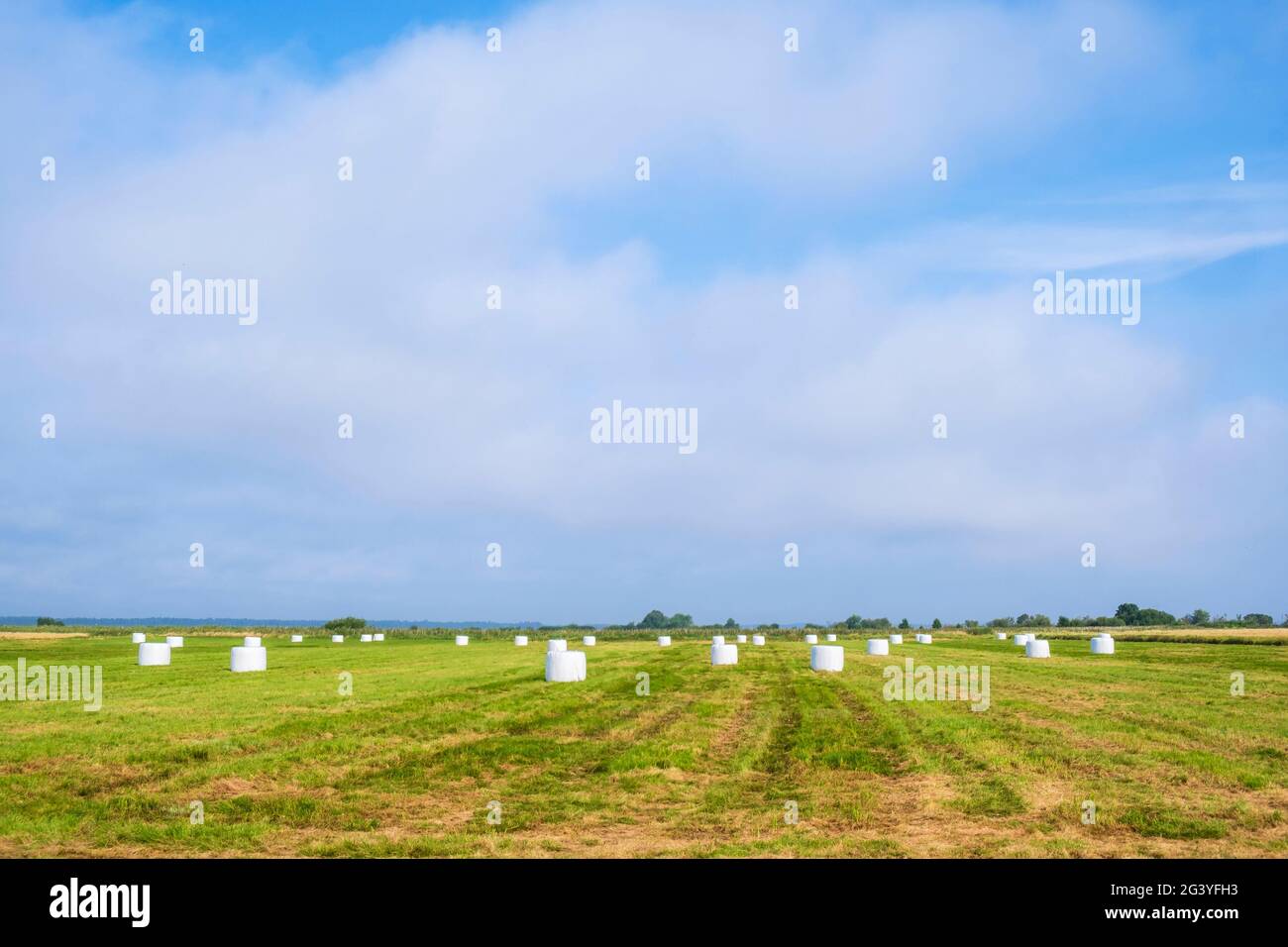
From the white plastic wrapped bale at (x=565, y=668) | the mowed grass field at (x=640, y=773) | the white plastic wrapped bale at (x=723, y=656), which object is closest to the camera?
the mowed grass field at (x=640, y=773)

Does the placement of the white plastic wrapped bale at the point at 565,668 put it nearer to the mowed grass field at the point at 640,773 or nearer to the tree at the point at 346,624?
the mowed grass field at the point at 640,773

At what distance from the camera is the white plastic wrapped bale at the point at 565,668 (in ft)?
122

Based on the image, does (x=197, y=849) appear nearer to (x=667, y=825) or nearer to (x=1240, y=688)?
(x=667, y=825)

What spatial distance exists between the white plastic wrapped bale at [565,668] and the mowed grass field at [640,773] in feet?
16.1

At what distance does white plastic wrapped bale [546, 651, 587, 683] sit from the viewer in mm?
37188

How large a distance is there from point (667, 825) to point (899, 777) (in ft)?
17.8

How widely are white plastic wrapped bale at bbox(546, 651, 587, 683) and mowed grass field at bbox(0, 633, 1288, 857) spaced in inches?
193

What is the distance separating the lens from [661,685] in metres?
35.7

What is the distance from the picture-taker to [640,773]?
17656 millimetres

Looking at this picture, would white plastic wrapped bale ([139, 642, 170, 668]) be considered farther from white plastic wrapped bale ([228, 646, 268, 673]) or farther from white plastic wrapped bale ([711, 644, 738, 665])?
white plastic wrapped bale ([711, 644, 738, 665])

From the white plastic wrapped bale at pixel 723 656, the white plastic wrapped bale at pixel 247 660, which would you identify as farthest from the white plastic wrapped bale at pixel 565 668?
the white plastic wrapped bale at pixel 247 660

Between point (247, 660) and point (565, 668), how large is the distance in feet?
48.9

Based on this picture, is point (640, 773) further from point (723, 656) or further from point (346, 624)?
point (346, 624)
